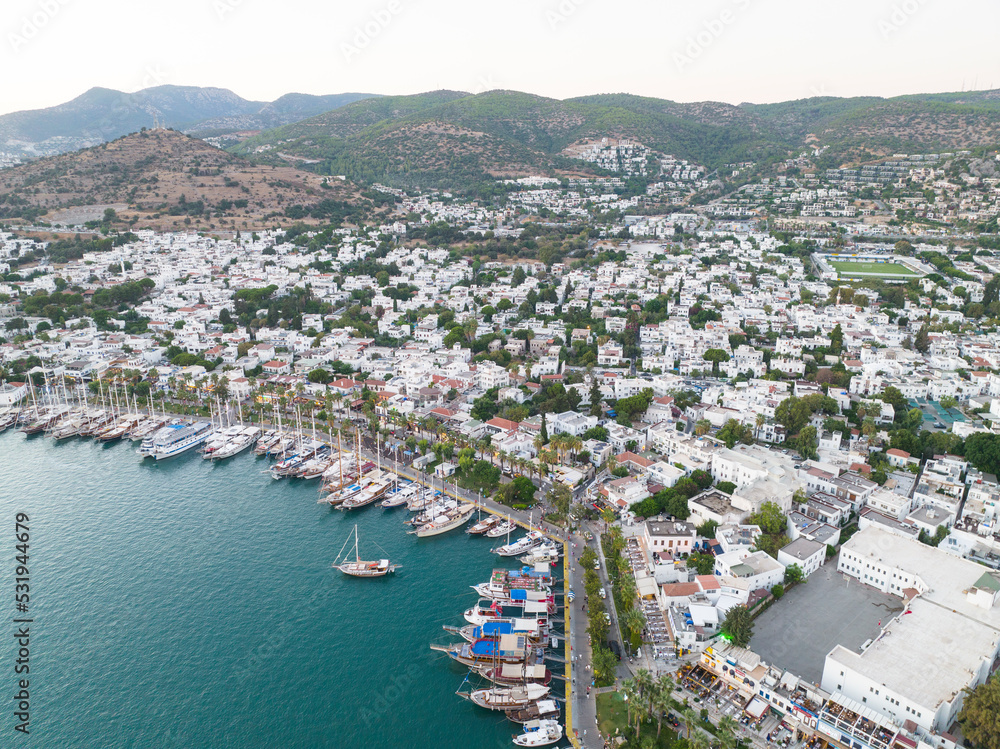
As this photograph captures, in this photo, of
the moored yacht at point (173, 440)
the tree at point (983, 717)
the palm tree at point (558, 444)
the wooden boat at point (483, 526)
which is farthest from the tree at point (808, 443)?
the moored yacht at point (173, 440)

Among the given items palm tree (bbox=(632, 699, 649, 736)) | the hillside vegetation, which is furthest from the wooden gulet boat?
the hillside vegetation

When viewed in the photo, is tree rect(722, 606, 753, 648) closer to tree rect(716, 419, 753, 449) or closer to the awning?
the awning

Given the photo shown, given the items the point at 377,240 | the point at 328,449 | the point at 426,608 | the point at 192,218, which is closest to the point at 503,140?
the point at 377,240

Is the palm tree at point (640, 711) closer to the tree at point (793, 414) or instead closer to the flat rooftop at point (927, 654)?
the flat rooftop at point (927, 654)

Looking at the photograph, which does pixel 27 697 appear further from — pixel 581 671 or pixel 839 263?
pixel 839 263

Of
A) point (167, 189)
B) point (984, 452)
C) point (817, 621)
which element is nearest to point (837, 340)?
point (984, 452)

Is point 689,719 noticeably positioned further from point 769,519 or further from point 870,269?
point 870,269
